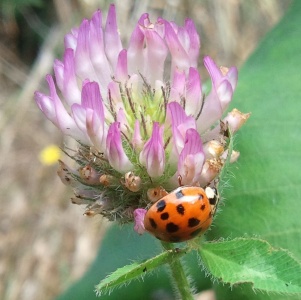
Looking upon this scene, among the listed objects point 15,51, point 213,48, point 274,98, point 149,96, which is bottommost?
point 274,98

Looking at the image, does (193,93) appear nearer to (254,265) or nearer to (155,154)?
(155,154)

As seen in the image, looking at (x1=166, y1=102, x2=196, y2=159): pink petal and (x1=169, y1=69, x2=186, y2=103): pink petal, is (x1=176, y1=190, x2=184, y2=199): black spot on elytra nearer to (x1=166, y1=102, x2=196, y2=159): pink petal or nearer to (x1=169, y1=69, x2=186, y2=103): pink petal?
(x1=166, y1=102, x2=196, y2=159): pink petal

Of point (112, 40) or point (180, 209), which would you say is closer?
point (180, 209)

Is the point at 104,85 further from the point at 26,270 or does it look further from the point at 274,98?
the point at 26,270

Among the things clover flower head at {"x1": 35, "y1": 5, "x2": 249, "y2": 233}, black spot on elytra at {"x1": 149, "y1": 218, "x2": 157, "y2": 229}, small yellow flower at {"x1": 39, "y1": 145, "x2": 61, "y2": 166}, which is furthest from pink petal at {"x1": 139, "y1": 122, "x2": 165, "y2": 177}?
small yellow flower at {"x1": 39, "y1": 145, "x2": 61, "y2": 166}

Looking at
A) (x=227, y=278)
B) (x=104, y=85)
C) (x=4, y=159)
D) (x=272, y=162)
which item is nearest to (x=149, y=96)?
(x=104, y=85)

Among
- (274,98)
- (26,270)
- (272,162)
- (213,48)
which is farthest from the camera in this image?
(213,48)

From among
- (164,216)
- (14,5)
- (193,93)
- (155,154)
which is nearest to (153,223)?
(164,216)
